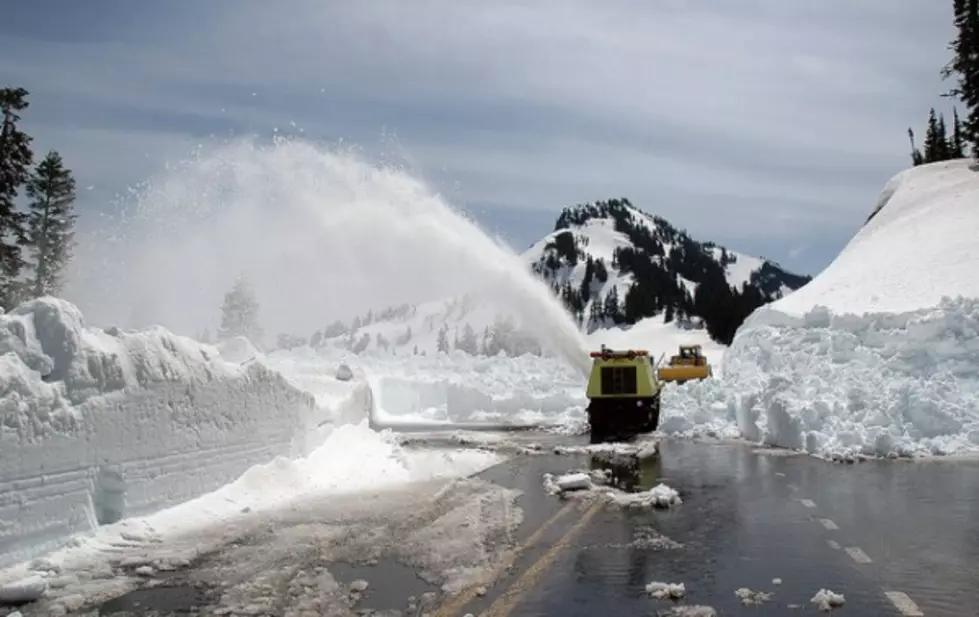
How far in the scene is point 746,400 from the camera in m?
22.1

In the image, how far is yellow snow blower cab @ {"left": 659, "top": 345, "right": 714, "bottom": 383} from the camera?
4078 centimetres

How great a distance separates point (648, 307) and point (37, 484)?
139 metres

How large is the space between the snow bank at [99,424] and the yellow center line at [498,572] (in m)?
4.04

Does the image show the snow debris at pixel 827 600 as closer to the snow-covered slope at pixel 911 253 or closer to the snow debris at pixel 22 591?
the snow debris at pixel 22 591

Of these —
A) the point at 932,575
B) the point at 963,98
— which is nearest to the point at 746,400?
the point at 932,575

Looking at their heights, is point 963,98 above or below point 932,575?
above

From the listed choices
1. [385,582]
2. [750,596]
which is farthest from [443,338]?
[750,596]

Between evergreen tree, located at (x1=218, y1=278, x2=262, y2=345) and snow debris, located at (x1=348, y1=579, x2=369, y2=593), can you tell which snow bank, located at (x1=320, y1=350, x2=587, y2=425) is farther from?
evergreen tree, located at (x1=218, y1=278, x2=262, y2=345)

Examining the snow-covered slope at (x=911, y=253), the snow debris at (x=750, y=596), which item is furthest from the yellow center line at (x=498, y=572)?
the snow-covered slope at (x=911, y=253)

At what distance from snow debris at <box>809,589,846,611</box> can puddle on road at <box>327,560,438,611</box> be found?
2.99 m

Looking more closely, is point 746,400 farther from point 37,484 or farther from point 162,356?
point 37,484

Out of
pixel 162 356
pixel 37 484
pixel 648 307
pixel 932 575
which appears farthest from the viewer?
pixel 648 307

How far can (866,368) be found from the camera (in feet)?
72.2

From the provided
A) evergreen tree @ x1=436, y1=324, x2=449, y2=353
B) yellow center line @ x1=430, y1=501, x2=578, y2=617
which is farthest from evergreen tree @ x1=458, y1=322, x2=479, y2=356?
yellow center line @ x1=430, y1=501, x2=578, y2=617
